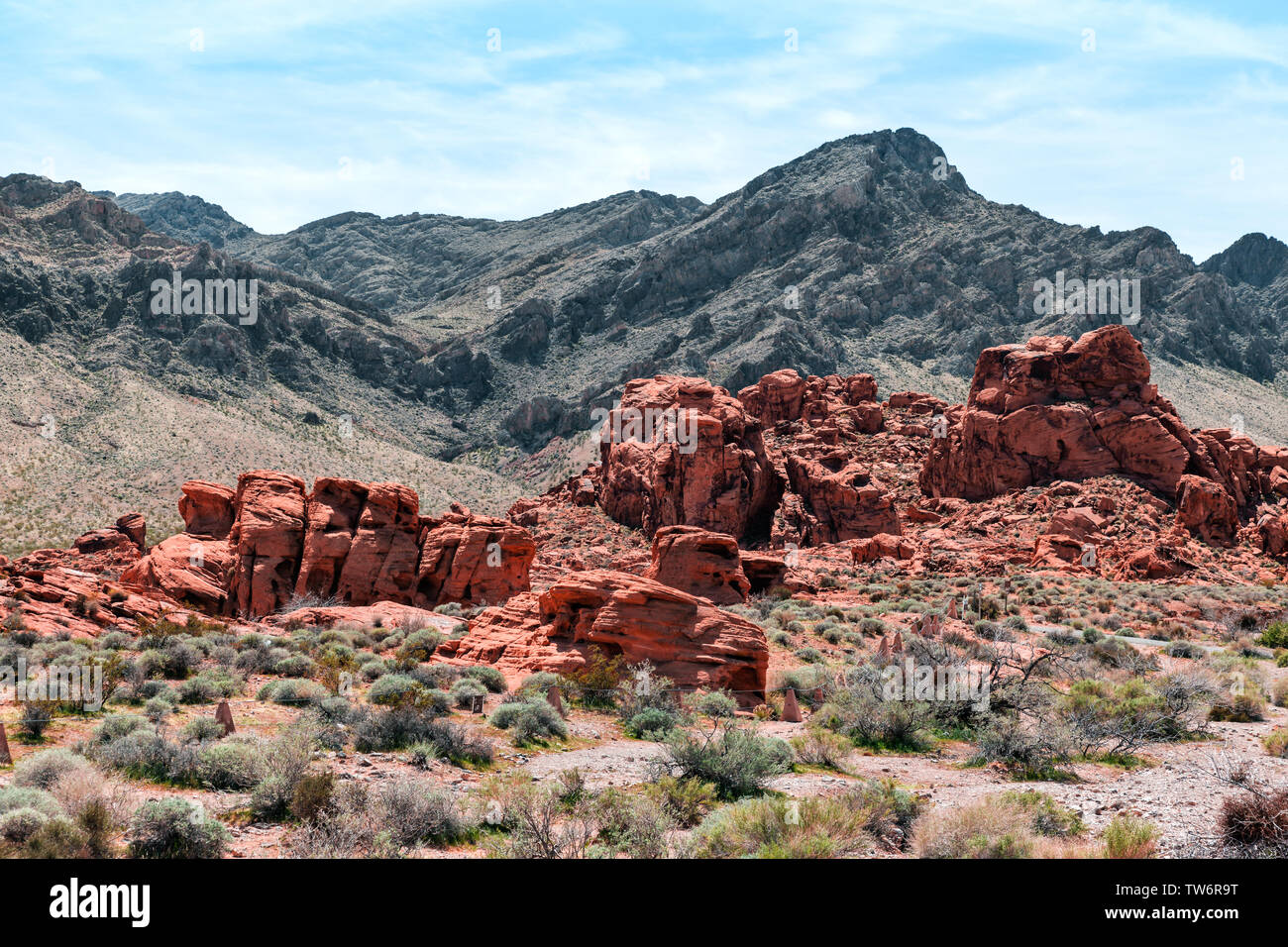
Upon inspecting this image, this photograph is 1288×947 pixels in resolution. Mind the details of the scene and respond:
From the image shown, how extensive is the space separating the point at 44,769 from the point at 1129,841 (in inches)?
393

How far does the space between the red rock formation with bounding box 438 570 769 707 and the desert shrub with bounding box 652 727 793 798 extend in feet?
21.4

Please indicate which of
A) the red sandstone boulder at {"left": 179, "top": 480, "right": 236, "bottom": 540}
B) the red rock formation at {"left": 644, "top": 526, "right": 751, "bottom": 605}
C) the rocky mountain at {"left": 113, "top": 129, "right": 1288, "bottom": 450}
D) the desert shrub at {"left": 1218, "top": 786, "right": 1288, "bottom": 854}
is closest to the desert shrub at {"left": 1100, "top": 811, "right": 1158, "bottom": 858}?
the desert shrub at {"left": 1218, "top": 786, "right": 1288, "bottom": 854}

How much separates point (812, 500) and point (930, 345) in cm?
8583

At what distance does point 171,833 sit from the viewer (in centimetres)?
755

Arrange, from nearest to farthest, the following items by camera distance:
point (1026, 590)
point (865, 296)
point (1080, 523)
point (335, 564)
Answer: point (335, 564) < point (1026, 590) < point (1080, 523) < point (865, 296)

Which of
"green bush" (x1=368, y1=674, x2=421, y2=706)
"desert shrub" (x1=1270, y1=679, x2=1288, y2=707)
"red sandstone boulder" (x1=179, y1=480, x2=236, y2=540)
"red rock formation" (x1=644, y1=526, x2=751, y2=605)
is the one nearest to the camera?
"green bush" (x1=368, y1=674, x2=421, y2=706)

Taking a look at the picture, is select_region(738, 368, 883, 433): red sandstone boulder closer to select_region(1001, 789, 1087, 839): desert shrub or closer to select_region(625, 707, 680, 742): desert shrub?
select_region(625, 707, 680, 742): desert shrub

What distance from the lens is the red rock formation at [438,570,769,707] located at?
18312 mm

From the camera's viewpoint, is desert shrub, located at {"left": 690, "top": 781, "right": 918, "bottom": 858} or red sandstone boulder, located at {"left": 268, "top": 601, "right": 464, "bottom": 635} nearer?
desert shrub, located at {"left": 690, "top": 781, "right": 918, "bottom": 858}

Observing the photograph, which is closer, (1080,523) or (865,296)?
(1080,523)

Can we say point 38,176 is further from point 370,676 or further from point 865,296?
point 370,676

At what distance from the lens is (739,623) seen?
762 inches
